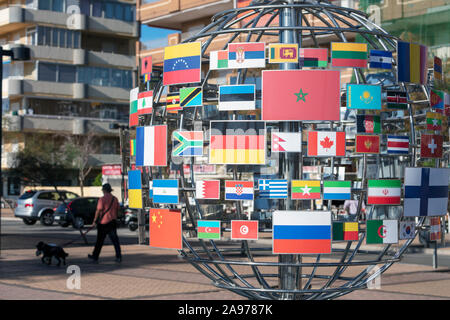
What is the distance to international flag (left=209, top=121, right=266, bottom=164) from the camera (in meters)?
3.80

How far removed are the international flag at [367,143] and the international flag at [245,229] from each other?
2.18 ft

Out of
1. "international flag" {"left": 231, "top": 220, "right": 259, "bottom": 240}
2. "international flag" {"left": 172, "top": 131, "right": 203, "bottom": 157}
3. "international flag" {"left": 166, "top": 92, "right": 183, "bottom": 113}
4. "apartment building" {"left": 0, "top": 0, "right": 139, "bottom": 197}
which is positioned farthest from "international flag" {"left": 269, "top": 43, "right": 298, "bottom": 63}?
"apartment building" {"left": 0, "top": 0, "right": 139, "bottom": 197}

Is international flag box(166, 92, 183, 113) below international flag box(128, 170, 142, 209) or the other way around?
the other way around

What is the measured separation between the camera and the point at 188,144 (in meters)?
4.04

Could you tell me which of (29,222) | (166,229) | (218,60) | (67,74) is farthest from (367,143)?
(67,74)

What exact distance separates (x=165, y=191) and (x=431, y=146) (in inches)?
61.1

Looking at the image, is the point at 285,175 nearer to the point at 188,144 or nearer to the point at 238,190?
the point at 238,190

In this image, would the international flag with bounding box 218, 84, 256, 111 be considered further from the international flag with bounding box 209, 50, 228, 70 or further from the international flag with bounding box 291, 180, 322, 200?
the international flag with bounding box 291, 180, 322, 200

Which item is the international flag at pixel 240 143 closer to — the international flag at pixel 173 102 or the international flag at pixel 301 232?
the international flag at pixel 301 232

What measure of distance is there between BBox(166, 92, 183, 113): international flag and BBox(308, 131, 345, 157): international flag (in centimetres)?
85

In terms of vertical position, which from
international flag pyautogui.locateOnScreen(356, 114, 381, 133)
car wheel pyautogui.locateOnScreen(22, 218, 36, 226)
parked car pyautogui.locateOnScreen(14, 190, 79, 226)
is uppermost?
international flag pyautogui.locateOnScreen(356, 114, 381, 133)

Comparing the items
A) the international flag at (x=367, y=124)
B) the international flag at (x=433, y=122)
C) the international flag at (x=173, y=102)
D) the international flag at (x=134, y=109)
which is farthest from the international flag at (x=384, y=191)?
the international flag at (x=134, y=109)

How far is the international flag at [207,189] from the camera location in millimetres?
3918
